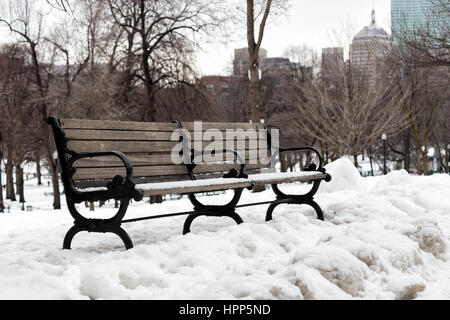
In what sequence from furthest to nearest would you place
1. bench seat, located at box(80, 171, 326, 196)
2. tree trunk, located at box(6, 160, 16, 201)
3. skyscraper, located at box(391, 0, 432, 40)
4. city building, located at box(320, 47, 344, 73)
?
1. tree trunk, located at box(6, 160, 16, 201)
2. city building, located at box(320, 47, 344, 73)
3. skyscraper, located at box(391, 0, 432, 40)
4. bench seat, located at box(80, 171, 326, 196)

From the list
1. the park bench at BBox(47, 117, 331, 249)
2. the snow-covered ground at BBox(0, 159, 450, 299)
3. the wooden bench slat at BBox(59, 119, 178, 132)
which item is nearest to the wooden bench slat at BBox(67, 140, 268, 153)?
the park bench at BBox(47, 117, 331, 249)

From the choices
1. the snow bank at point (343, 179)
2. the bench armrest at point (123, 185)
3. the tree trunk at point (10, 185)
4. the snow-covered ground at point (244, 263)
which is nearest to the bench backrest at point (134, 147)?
the bench armrest at point (123, 185)

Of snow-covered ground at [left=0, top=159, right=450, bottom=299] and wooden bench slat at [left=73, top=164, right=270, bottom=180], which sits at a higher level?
wooden bench slat at [left=73, top=164, right=270, bottom=180]

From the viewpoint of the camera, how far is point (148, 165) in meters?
5.00

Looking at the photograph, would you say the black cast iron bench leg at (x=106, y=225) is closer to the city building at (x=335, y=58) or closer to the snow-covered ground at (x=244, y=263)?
the snow-covered ground at (x=244, y=263)

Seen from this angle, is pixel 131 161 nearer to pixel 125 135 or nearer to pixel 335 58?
pixel 125 135

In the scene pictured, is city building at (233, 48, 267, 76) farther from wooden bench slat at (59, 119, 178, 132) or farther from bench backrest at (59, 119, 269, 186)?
wooden bench slat at (59, 119, 178, 132)

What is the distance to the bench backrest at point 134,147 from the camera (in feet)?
14.4

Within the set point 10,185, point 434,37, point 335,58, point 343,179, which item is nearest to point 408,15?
point 335,58

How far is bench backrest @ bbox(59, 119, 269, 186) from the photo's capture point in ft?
14.4

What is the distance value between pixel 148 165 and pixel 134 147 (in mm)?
248

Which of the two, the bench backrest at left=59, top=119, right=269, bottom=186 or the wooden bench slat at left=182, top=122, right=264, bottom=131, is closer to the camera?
the bench backrest at left=59, top=119, right=269, bottom=186
